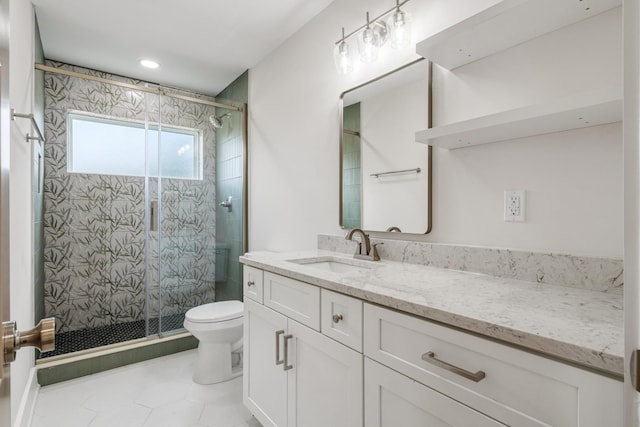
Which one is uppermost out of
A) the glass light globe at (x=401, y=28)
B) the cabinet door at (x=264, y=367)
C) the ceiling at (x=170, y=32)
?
the ceiling at (x=170, y=32)

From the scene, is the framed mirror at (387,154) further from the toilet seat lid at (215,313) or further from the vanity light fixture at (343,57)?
the toilet seat lid at (215,313)

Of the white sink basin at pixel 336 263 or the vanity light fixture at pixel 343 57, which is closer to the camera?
the white sink basin at pixel 336 263

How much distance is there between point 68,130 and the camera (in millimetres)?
2875

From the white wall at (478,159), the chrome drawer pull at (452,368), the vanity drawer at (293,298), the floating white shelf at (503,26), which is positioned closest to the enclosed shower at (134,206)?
the white wall at (478,159)

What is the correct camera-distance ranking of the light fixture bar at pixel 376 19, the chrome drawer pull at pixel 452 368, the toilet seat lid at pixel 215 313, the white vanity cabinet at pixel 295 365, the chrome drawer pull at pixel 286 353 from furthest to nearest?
the toilet seat lid at pixel 215 313, the light fixture bar at pixel 376 19, the chrome drawer pull at pixel 286 353, the white vanity cabinet at pixel 295 365, the chrome drawer pull at pixel 452 368

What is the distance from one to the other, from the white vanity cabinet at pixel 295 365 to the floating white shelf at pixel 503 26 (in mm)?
1021

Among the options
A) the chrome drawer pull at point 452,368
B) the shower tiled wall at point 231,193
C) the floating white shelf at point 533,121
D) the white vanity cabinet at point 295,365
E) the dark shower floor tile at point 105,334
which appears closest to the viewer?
the chrome drawer pull at point 452,368

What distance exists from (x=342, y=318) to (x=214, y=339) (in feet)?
4.63

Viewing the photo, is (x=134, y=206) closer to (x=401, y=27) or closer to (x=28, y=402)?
(x=28, y=402)

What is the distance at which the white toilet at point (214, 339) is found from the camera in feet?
7.09

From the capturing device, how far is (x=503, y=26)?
3.57 feet

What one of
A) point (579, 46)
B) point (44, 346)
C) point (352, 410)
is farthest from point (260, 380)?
point (579, 46)

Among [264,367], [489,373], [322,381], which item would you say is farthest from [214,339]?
[489,373]

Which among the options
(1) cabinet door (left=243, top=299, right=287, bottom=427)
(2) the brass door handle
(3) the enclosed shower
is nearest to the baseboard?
(3) the enclosed shower
